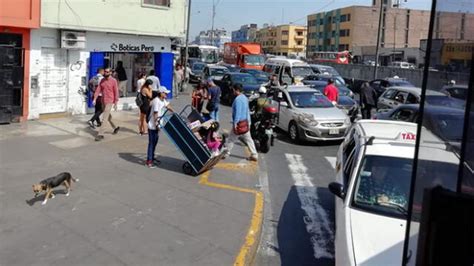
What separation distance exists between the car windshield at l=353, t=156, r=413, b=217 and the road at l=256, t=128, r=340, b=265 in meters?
1.14

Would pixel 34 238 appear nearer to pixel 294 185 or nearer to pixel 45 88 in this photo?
pixel 294 185

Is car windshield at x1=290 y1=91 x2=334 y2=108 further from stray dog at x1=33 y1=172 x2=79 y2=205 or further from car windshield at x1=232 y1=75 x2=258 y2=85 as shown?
car windshield at x1=232 y1=75 x2=258 y2=85

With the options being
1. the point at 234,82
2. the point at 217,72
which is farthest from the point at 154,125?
the point at 217,72

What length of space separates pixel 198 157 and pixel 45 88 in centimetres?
845

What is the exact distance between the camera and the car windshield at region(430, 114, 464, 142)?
1.74 metres

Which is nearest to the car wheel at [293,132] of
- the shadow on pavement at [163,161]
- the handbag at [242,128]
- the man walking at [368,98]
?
the handbag at [242,128]

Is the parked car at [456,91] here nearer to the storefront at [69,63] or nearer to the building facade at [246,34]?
the storefront at [69,63]

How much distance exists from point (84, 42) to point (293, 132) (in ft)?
25.0

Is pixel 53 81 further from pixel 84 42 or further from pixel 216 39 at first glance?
pixel 216 39

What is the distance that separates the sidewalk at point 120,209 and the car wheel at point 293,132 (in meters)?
3.12

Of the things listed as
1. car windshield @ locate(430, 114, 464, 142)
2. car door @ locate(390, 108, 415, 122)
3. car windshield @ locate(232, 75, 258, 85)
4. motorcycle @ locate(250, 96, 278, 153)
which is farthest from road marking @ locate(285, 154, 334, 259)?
car windshield @ locate(232, 75, 258, 85)

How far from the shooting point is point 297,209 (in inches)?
324

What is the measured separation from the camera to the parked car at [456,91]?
5.58ft

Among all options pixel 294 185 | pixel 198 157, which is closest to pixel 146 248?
pixel 198 157
